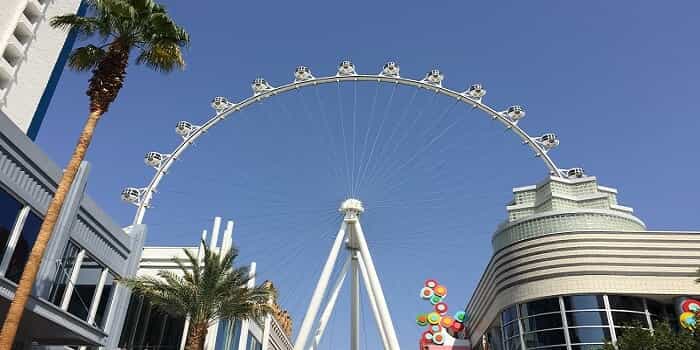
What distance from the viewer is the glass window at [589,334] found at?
42.7 metres

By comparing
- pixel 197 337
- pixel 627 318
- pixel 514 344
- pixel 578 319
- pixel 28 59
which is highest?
pixel 28 59

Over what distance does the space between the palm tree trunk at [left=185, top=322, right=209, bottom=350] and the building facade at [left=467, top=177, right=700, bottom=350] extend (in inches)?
1146

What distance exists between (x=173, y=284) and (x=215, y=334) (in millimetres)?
12777

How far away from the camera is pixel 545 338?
147 feet

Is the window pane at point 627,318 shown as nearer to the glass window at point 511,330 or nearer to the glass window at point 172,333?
the glass window at point 511,330

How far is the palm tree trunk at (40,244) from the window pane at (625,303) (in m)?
40.1

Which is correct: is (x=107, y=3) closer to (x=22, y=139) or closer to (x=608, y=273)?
(x=22, y=139)

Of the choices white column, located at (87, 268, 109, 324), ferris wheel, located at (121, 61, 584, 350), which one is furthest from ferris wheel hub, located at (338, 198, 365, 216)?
white column, located at (87, 268, 109, 324)

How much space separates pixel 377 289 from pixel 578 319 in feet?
52.6

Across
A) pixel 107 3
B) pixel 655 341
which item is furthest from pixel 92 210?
pixel 655 341

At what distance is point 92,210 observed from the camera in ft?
84.0

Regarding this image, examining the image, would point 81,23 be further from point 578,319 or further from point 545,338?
point 578,319

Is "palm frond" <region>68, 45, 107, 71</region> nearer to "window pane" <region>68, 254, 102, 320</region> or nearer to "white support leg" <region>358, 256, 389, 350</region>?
"window pane" <region>68, 254, 102, 320</region>

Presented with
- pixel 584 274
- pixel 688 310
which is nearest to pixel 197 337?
pixel 584 274
